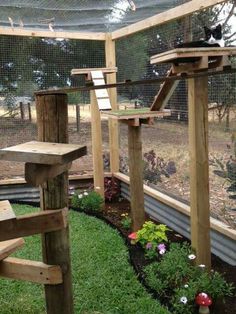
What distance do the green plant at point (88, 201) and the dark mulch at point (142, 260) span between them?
113 millimetres

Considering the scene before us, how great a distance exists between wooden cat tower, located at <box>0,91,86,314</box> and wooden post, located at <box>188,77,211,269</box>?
1.07 metres

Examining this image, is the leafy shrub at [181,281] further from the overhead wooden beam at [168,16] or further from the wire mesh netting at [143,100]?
the overhead wooden beam at [168,16]

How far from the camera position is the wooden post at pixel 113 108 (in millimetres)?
4457

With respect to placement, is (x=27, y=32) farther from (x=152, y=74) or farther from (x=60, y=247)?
(x=60, y=247)

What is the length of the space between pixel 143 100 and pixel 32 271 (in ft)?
8.66

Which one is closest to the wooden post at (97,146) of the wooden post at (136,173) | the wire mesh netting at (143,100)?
the wire mesh netting at (143,100)

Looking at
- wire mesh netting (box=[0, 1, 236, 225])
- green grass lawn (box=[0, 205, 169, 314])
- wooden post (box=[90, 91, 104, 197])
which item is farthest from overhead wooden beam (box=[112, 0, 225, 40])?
green grass lawn (box=[0, 205, 169, 314])

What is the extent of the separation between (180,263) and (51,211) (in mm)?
1412

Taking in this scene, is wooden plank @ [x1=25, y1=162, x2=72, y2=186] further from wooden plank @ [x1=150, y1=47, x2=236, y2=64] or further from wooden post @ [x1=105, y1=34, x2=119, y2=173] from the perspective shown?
wooden post @ [x1=105, y1=34, x2=119, y2=173]

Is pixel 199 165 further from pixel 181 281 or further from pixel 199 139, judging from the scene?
pixel 181 281

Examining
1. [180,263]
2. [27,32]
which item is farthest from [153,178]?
[27,32]

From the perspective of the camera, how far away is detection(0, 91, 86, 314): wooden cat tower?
133cm

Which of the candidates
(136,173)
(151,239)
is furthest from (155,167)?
(151,239)

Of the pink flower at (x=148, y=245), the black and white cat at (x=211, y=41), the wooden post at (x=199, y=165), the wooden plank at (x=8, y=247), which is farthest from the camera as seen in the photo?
the pink flower at (x=148, y=245)
